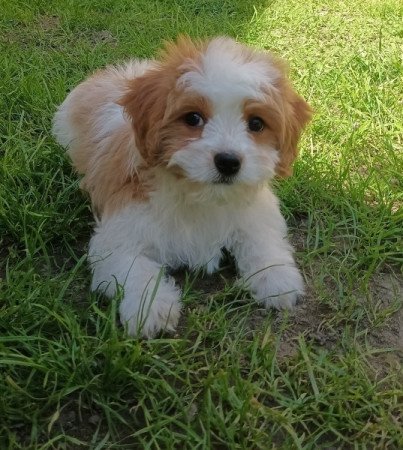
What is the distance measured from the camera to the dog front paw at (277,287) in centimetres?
252

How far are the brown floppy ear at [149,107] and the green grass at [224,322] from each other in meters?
0.63

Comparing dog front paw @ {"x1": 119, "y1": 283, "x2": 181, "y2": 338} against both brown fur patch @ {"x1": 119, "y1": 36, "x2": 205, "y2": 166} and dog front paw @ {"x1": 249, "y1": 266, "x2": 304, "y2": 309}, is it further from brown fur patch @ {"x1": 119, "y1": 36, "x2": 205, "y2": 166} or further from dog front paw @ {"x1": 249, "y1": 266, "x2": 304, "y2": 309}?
brown fur patch @ {"x1": 119, "y1": 36, "x2": 205, "y2": 166}

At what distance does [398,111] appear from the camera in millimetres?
4082

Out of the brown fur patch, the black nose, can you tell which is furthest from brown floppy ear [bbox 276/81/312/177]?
the brown fur patch

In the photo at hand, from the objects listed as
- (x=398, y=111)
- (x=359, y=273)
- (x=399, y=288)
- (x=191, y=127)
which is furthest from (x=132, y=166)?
(x=398, y=111)

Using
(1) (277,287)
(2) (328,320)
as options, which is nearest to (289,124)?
(1) (277,287)

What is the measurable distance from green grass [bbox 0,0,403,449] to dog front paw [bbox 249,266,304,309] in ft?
0.20

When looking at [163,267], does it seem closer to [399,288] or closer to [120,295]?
[120,295]

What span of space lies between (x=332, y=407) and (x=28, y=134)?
8.24ft

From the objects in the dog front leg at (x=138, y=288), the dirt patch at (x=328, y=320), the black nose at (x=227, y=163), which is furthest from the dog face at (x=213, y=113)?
the dirt patch at (x=328, y=320)

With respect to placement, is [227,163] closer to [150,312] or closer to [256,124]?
[256,124]

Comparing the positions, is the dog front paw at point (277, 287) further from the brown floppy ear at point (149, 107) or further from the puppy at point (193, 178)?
the brown floppy ear at point (149, 107)

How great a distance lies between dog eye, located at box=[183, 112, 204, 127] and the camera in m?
2.33

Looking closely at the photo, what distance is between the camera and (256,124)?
241 centimetres
